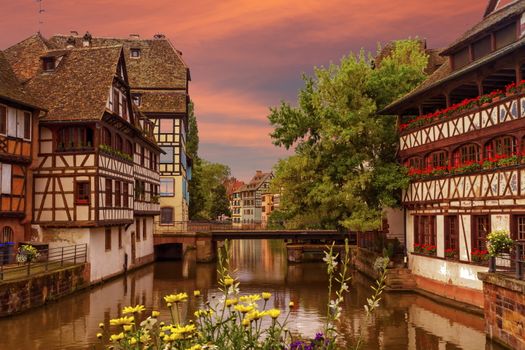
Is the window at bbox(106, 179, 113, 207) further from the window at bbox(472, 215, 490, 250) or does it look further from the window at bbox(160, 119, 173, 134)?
the window at bbox(160, 119, 173, 134)

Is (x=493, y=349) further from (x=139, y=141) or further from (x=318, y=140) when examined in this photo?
(x=139, y=141)

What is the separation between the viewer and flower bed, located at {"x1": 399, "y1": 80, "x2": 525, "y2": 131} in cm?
2029

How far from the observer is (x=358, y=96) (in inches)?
1298

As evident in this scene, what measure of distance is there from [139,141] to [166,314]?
19.9 metres

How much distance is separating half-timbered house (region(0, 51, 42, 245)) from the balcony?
1789cm

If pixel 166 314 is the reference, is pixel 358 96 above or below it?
above

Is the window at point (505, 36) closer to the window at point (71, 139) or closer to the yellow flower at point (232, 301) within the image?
the window at point (71, 139)

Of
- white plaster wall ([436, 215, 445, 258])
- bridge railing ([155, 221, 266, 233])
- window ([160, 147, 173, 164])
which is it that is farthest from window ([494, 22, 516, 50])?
window ([160, 147, 173, 164])

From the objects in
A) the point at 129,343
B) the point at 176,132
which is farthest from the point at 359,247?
the point at 129,343

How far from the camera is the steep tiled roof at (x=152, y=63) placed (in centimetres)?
5388

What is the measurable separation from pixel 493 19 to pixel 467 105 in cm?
482

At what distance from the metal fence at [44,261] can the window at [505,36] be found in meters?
20.3

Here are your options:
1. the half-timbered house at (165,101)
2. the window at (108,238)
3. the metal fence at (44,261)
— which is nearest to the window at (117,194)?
the window at (108,238)

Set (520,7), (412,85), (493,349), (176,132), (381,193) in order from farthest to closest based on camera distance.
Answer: (176,132) < (412,85) < (381,193) < (520,7) < (493,349)
